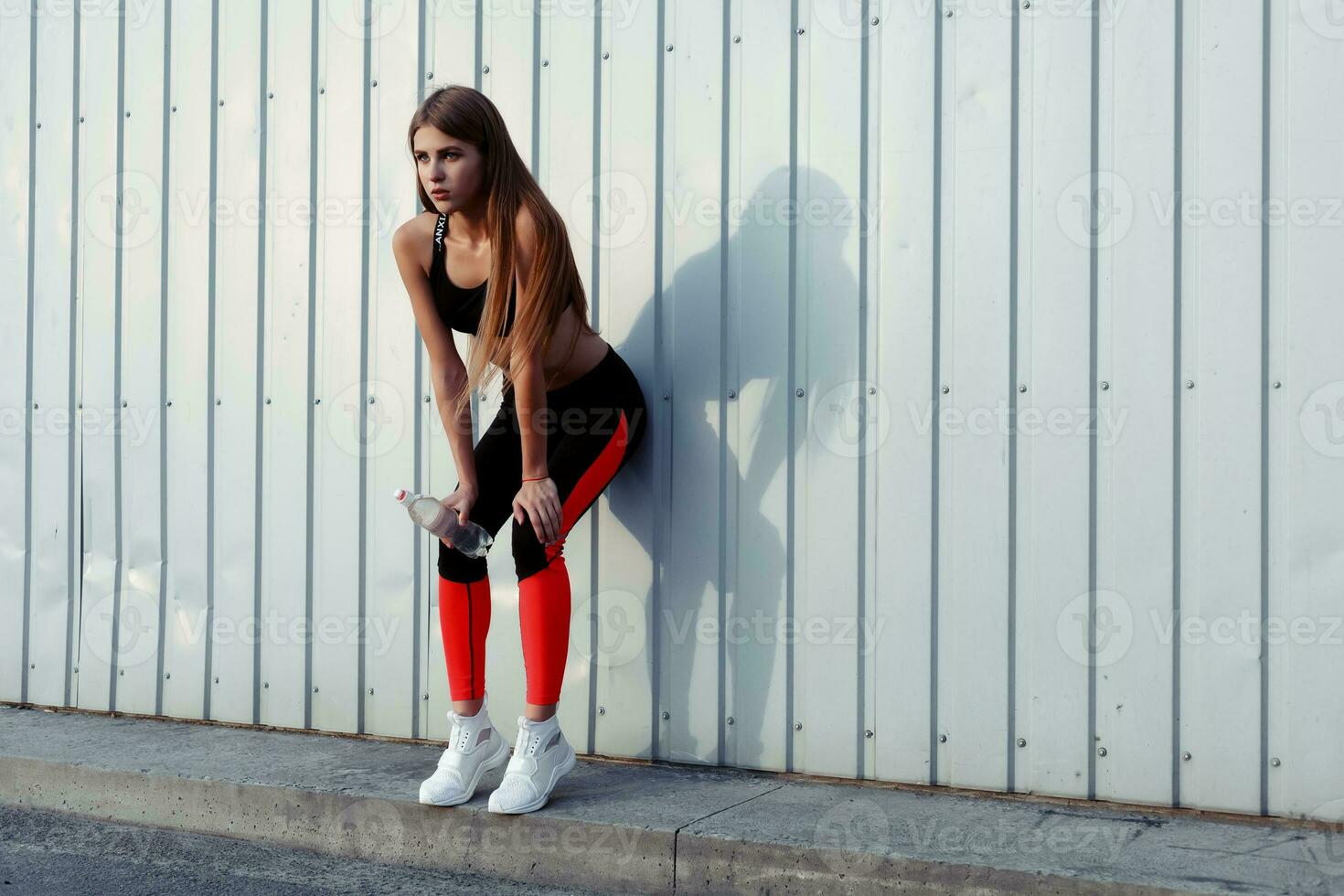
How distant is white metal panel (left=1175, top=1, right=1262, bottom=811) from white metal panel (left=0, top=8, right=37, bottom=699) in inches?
149

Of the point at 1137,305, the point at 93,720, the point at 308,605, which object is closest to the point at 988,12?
the point at 1137,305

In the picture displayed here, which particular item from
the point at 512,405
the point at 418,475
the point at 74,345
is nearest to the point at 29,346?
the point at 74,345

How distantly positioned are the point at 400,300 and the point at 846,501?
1536mm

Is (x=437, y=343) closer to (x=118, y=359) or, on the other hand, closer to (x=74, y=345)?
(x=118, y=359)

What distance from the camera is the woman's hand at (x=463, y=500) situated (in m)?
3.23

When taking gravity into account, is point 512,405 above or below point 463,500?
above

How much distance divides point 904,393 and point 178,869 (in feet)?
7.21

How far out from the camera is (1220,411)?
9.64 feet

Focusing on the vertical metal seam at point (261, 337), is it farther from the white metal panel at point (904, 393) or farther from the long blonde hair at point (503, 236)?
the white metal panel at point (904, 393)

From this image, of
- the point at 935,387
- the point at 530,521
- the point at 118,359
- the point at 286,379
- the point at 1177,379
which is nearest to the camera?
the point at 1177,379

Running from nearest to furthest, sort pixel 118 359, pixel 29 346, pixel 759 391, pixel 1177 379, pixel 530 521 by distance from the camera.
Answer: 1. pixel 1177 379
2. pixel 530 521
3. pixel 759 391
4. pixel 118 359
5. pixel 29 346

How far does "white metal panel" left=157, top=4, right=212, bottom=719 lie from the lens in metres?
4.11

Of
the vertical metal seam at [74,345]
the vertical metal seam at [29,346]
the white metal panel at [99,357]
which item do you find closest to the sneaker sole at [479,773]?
the white metal panel at [99,357]

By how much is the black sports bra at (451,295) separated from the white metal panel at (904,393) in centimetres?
106
